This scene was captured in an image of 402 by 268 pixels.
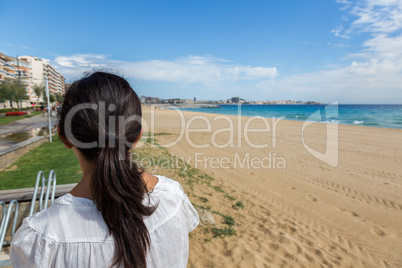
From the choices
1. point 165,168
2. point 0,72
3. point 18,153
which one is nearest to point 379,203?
point 165,168

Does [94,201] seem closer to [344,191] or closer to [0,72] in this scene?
[344,191]

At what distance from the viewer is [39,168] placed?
6.26 meters

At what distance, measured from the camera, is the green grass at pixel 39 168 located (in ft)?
17.2

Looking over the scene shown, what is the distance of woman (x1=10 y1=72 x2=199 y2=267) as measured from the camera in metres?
0.80

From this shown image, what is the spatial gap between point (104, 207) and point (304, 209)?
5.04m

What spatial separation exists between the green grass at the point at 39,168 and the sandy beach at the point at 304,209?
3171 millimetres

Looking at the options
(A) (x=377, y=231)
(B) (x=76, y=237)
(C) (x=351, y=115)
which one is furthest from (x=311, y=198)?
(C) (x=351, y=115)

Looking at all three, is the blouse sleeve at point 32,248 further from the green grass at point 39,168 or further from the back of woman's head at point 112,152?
the green grass at point 39,168

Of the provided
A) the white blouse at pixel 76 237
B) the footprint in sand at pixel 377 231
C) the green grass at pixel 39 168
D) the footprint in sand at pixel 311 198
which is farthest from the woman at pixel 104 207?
the footprint in sand at pixel 311 198

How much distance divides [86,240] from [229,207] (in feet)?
13.9

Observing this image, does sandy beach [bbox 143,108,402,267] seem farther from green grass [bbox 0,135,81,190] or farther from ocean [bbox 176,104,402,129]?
ocean [bbox 176,104,402,129]

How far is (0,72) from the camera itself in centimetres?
5644

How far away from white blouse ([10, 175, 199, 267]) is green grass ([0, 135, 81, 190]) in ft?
16.3

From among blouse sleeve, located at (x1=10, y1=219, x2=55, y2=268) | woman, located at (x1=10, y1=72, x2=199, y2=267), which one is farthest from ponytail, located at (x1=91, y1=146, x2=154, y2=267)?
blouse sleeve, located at (x1=10, y1=219, x2=55, y2=268)
